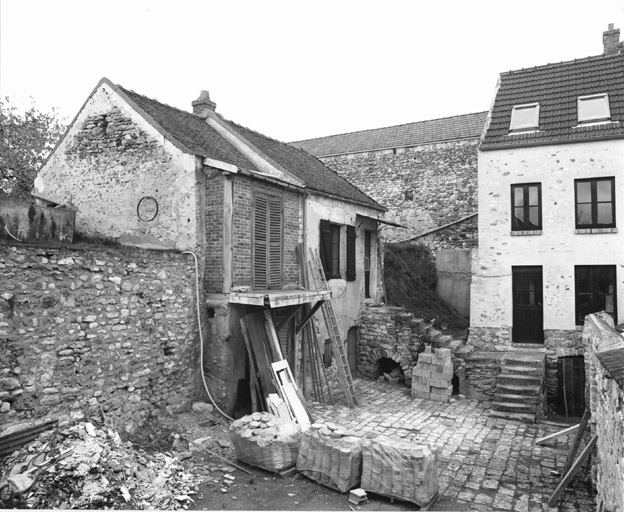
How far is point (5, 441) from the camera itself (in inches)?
237

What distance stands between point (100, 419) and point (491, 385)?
10.7 metres

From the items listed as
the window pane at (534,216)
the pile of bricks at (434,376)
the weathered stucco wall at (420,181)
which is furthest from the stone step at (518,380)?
the weathered stucco wall at (420,181)

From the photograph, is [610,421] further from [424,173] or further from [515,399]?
[424,173]

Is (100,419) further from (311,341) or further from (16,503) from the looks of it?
(311,341)

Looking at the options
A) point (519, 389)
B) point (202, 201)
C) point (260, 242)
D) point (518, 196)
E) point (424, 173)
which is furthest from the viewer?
point (424, 173)

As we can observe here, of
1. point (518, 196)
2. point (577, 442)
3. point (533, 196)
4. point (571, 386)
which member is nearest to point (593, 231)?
point (533, 196)

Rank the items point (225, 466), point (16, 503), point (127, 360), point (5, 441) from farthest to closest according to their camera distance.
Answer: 1. point (127, 360)
2. point (225, 466)
3. point (5, 441)
4. point (16, 503)

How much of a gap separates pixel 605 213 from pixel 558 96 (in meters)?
4.17

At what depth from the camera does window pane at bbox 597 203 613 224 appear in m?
13.6

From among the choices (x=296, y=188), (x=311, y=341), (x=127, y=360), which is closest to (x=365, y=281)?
(x=311, y=341)

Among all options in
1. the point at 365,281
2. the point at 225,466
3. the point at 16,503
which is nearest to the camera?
the point at 16,503

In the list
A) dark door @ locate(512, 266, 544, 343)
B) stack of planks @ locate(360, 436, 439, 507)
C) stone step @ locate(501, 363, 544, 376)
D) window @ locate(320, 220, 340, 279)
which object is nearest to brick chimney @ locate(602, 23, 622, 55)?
dark door @ locate(512, 266, 544, 343)

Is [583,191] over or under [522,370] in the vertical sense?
over

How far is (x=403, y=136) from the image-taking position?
25703mm
